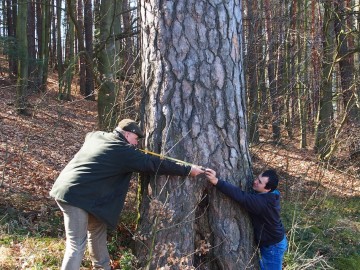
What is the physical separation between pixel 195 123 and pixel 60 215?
2.62 metres

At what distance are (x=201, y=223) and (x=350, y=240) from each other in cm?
348

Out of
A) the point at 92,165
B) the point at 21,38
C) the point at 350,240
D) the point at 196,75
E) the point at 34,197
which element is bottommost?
the point at 350,240

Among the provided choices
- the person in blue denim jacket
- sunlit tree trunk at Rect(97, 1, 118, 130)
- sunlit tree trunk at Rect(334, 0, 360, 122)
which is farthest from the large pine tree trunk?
sunlit tree trunk at Rect(334, 0, 360, 122)

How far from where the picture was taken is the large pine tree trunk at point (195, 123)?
4402 millimetres

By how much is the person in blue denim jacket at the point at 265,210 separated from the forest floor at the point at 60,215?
0.23 metres

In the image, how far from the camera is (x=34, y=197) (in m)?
6.82

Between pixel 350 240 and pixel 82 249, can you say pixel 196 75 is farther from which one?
pixel 350 240

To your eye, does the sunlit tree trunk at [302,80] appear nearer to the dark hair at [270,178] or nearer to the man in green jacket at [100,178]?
the dark hair at [270,178]

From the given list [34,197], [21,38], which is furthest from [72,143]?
[34,197]

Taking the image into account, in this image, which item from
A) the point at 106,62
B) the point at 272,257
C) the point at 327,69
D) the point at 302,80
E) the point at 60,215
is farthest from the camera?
the point at 327,69

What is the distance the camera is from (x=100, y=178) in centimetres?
435

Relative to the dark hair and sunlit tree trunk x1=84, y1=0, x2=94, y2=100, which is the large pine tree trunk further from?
sunlit tree trunk x1=84, y1=0, x2=94, y2=100

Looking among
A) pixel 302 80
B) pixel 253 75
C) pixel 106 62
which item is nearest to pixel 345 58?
pixel 302 80

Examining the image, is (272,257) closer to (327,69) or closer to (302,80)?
(302,80)
